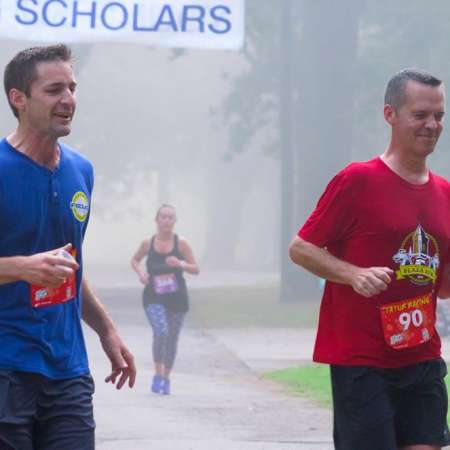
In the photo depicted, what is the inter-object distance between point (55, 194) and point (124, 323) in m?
20.1

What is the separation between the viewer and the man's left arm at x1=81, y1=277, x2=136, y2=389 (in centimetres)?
544

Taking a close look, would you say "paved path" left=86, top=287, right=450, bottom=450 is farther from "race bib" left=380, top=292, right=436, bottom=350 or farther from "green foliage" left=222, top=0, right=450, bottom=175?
"green foliage" left=222, top=0, right=450, bottom=175

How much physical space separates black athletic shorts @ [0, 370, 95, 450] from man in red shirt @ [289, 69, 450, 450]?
1020mm

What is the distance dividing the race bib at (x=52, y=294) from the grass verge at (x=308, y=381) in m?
7.97

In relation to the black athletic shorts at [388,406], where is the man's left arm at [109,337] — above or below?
above

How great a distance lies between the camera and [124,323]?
989 inches

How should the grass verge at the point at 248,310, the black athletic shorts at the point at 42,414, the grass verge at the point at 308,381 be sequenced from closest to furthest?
the black athletic shorts at the point at 42,414
the grass verge at the point at 308,381
the grass verge at the point at 248,310

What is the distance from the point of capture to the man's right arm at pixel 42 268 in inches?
184

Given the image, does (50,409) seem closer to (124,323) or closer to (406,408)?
(406,408)

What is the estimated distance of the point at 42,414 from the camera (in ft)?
16.6

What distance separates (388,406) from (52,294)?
1355 millimetres

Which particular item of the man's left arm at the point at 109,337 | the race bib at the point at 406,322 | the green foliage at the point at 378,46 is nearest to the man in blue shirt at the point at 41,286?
the man's left arm at the point at 109,337

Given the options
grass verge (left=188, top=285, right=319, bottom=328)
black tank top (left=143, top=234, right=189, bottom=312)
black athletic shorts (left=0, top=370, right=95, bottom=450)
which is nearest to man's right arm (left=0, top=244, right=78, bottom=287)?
black athletic shorts (left=0, top=370, right=95, bottom=450)

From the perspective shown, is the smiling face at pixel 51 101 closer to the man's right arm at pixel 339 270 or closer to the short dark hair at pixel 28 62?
the short dark hair at pixel 28 62
